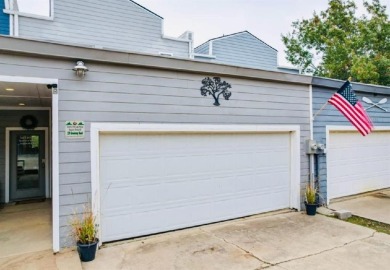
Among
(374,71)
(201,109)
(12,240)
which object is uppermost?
(374,71)

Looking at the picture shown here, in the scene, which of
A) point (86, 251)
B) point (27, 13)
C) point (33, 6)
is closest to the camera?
point (86, 251)

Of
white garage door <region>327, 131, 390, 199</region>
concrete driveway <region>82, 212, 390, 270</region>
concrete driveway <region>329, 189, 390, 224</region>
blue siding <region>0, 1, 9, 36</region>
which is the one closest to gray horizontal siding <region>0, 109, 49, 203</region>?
blue siding <region>0, 1, 9, 36</region>

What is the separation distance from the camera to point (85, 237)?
12.0ft

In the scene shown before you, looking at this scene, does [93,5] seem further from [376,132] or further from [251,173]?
[376,132]

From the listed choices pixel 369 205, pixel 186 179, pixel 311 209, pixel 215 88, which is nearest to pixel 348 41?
pixel 369 205

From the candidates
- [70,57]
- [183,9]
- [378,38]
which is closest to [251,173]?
[70,57]

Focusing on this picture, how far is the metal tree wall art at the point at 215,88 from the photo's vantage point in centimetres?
495

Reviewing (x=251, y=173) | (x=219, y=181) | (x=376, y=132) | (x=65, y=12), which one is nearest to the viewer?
(x=219, y=181)

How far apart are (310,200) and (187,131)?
3047mm

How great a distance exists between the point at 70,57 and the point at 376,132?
8.08m

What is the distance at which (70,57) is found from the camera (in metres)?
3.83

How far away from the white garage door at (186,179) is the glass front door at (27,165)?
4.24 m

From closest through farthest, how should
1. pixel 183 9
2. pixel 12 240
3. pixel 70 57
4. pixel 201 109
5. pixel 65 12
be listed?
pixel 70 57, pixel 12 240, pixel 201 109, pixel 65 12, pixel 183 9

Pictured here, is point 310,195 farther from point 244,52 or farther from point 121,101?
point 244,52
